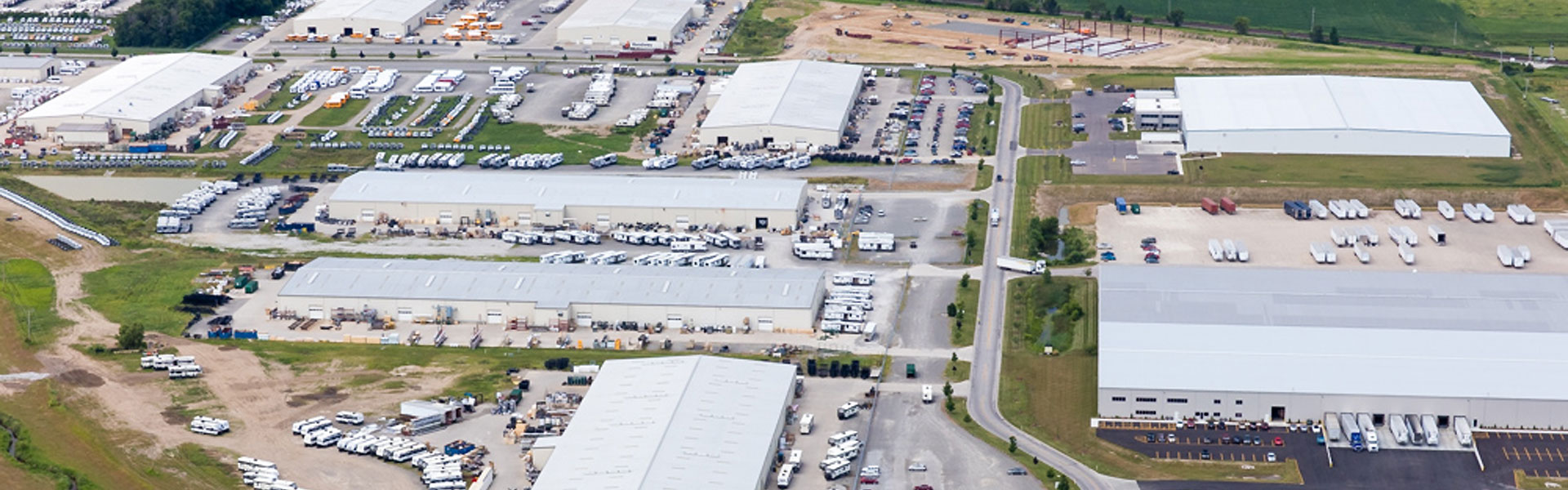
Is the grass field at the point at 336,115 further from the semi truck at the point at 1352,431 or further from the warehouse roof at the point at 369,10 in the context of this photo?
the semi truck at the point at 1352,431

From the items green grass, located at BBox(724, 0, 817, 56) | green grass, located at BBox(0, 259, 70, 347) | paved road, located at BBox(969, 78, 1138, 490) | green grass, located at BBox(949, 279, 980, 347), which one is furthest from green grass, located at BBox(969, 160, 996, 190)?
green grass, located at BBox(0, 259, 70, 347)

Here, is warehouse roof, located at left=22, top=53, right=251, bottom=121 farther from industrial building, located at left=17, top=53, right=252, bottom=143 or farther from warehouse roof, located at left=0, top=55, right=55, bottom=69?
warehouse roof, located at left=0, top=55, right=55, bottom=69

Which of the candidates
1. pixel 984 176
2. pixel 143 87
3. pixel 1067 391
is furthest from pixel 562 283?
pixel 143 87

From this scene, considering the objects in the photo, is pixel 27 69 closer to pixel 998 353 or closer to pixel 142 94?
pixel 142 94

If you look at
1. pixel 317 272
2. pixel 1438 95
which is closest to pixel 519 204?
pixel 317 272

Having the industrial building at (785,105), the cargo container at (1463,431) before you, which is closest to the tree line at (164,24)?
the industrial building at (785,105)

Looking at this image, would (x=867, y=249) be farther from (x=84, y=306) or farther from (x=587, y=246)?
(x=84, y=306)
